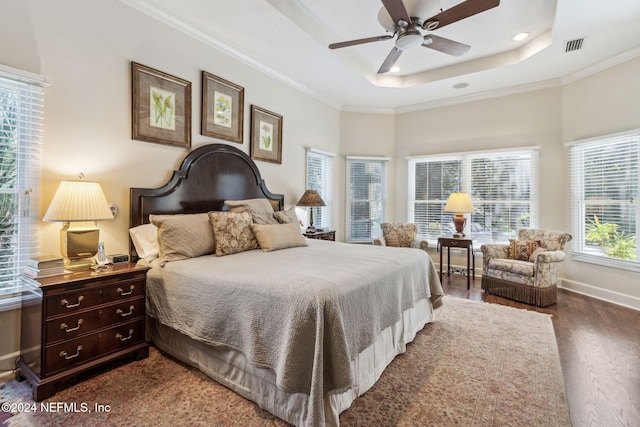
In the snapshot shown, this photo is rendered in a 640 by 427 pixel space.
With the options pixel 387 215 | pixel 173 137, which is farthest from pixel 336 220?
pixel 173 137

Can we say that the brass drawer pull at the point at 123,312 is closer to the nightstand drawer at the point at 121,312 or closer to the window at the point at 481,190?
the nightstand drawer at the point at 121,312

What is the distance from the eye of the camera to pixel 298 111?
189 inches

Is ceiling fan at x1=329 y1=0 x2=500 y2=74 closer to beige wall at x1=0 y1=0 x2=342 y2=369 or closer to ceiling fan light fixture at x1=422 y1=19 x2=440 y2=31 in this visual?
ceiling fan light fixture at x1=422 y1=19 x2=440 y2=31

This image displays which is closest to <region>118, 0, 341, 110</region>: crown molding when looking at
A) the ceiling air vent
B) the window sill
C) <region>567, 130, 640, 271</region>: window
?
the ceiling air vent

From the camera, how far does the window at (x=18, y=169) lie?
2.09 metres

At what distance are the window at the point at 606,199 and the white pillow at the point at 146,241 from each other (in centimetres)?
529

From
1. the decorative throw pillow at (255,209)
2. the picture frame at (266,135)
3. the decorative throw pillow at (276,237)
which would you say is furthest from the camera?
the picture frame at (266,135)

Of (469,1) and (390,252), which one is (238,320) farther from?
(469,1)

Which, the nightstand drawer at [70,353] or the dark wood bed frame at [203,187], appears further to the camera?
the dark wood bed frame at [203,187]

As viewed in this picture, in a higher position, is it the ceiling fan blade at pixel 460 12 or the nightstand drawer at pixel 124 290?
the ceiling fan blade at pixel 460 12

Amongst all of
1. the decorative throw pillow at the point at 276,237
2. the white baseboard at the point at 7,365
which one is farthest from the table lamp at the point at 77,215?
the decorative throw pillow at the point at 276,237

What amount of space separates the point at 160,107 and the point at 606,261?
18.4 ft

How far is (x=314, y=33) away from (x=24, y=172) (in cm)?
295

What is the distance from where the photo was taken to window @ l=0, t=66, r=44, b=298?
209 centimetres
